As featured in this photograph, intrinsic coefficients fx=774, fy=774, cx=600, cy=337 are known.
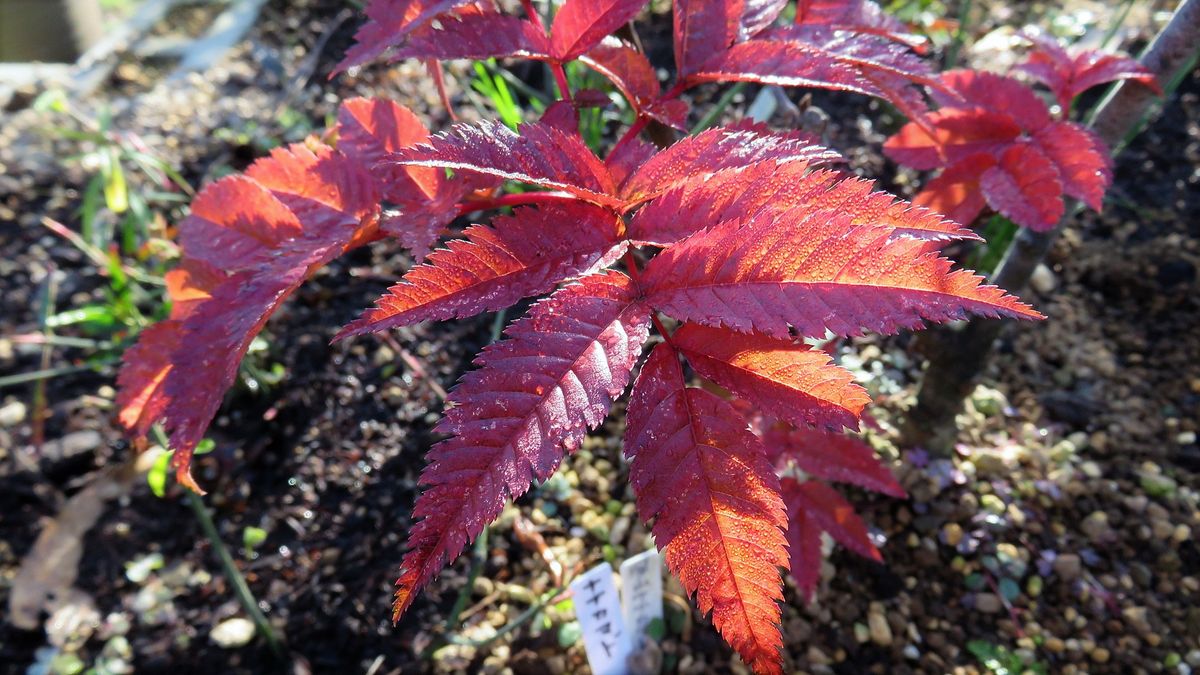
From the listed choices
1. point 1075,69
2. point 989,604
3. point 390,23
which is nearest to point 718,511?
point 390,23

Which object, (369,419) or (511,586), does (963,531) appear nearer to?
(511,586)

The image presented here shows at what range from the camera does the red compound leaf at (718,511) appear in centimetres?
46

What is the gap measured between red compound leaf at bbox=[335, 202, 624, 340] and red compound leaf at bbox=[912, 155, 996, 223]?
0.45 meters

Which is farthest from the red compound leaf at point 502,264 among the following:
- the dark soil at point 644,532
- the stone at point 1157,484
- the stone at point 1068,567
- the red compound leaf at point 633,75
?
the stone at point 1157,484

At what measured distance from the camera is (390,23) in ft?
2.05

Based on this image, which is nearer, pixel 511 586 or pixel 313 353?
pixel 511 586

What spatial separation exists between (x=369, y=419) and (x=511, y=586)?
40 cm

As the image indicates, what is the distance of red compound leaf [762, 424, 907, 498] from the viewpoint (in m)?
0.91

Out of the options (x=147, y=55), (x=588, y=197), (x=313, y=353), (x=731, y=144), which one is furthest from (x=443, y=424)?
(x=147, y=55)

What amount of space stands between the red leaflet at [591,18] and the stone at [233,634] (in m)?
0.96

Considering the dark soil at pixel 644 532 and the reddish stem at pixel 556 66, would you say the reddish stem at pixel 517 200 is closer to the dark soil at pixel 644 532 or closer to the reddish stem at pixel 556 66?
the reddish stem at pixel 556 66

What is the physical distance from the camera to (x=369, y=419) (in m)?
1.32

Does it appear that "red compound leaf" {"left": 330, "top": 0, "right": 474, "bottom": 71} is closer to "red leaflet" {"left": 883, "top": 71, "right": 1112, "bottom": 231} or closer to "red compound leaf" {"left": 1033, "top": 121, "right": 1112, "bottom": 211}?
"red leaflet" {"left": 883, "top": 71, "right": 1112, "bottom": 231}

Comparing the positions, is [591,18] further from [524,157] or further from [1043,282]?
[1043,282]
